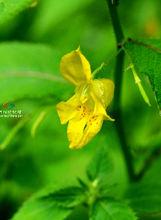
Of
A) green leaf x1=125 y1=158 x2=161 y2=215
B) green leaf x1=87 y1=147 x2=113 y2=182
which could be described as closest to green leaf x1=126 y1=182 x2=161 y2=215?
green leaf x1=125 y1=158 x2=161 y2=215

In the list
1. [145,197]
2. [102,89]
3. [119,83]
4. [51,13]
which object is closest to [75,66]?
[102,89]

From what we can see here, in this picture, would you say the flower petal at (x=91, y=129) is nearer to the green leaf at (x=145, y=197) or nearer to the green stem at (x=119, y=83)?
the green stem at (x=119, y=83)

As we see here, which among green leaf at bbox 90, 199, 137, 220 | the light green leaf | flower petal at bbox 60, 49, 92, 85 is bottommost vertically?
green leaf at bbox 90, 199, 137, 220

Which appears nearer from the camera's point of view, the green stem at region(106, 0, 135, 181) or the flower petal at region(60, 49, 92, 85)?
the flower petal at region(60, 49, 92, 85)

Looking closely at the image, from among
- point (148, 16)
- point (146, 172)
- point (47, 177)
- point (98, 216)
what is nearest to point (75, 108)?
point (98, 216)

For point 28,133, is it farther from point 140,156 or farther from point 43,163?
point 140,156

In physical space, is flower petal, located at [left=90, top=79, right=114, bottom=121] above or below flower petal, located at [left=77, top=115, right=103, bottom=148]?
above

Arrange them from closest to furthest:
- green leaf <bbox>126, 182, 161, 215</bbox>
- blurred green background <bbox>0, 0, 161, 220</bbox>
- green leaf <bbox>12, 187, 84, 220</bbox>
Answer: green leaf <bbox>12, 187, 84, 220</bbox> → green leaf <bbox>126, 182, 161, 215</bbox> → blurred green background <bbox>0, 0, 161, 220</bbox>

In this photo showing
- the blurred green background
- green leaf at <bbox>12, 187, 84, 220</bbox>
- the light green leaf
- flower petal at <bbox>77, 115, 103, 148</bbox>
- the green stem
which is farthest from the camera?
the light green leaf

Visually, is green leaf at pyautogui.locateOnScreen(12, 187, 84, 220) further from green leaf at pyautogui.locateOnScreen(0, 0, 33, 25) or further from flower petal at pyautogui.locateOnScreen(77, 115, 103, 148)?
green leaf at pyautogui.locateOnScreen(0, 0, 33, 25)
